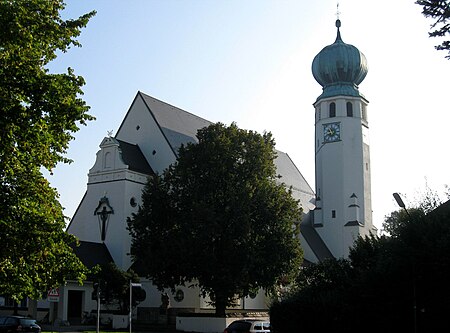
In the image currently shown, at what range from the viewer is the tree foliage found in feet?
68.5

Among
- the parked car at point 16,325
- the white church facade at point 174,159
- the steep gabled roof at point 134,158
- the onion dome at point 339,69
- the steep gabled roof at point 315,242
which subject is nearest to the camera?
the parked car at point 16,325

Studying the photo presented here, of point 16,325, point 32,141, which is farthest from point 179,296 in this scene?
point 32,141

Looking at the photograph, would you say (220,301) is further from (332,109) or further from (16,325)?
(332,109)

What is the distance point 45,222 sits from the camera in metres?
18.4

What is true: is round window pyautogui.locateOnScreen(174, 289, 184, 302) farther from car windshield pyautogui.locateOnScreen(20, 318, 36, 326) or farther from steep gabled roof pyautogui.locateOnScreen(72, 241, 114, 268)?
car windshield pyautogui.locateOnScreen(20, 318, 36, 326)

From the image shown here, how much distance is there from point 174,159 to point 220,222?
13.7 m

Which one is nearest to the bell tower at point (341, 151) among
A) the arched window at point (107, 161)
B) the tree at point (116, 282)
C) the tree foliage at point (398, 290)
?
the arched window at point (107, 161)

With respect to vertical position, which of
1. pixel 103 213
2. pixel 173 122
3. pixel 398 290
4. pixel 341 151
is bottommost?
pixel 398 290

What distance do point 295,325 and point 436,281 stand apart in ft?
22.4

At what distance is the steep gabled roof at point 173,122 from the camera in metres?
51.8

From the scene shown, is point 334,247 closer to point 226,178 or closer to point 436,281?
point 226,178

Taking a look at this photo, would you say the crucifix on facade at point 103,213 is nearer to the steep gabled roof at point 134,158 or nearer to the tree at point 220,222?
the steep gabled roof at point 134,158

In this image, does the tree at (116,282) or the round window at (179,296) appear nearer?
the tree at (116,282)

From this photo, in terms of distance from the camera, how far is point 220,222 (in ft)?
125
